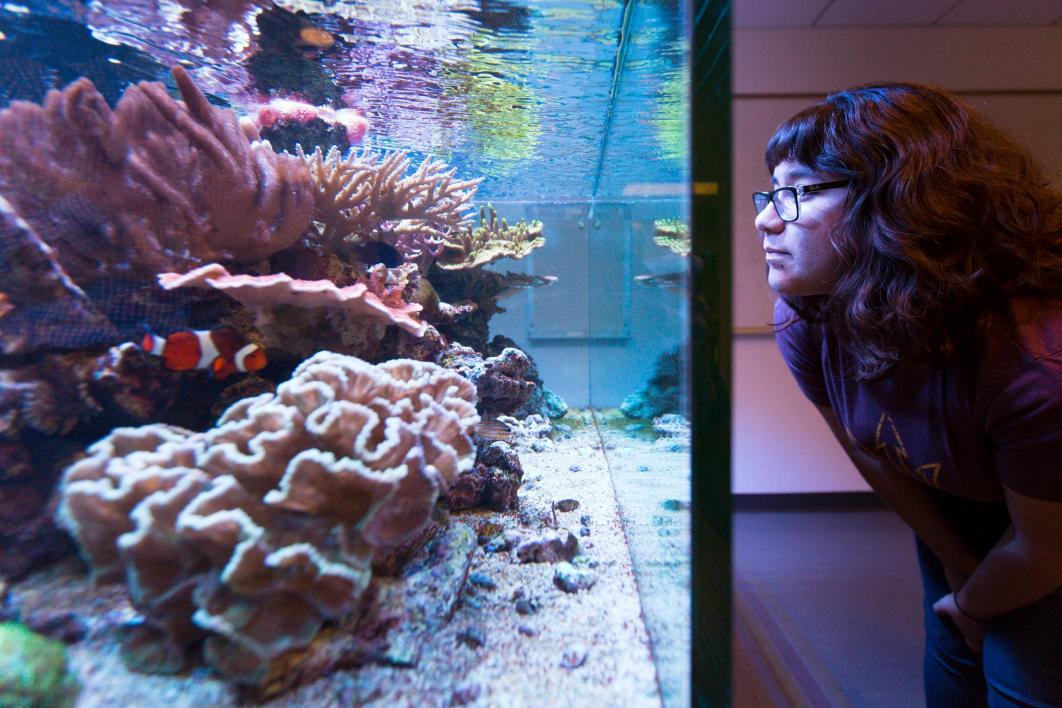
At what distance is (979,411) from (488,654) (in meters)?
1.32

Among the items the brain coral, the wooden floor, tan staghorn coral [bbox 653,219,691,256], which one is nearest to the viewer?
the brain coral

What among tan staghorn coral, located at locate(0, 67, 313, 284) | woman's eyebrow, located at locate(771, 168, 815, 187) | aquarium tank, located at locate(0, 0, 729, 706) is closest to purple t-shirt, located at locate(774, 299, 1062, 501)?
woman's eyebrow, located at locate(771, 168, 815, 187)

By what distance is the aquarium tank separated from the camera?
3.13ft

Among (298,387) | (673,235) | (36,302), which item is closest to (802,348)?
(673,235)

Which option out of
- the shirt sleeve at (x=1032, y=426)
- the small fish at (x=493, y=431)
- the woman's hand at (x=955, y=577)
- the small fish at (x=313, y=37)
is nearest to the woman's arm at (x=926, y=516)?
the woman's hand at (x=955, y=577)

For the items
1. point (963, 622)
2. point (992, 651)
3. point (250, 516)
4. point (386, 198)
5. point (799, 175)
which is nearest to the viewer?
point (250, 516)

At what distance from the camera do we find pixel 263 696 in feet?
3.12

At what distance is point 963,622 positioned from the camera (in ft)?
4.87

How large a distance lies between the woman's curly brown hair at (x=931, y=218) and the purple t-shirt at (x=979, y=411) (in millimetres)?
73

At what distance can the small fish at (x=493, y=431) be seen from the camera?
6.81 ft

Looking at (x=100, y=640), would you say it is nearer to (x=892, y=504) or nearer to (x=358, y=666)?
(x=358, y=666)

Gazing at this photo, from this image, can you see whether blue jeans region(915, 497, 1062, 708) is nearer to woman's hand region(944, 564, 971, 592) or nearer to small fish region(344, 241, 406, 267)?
woman's hand region(944, 564, 971, 592)

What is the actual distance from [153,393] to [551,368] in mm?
1889

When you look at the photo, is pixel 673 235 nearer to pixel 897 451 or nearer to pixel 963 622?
pixel 897 451
